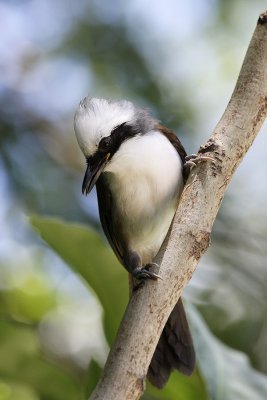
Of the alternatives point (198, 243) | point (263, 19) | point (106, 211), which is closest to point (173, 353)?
point (106, 211)

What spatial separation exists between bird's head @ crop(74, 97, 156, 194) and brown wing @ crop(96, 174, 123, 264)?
0.63ft

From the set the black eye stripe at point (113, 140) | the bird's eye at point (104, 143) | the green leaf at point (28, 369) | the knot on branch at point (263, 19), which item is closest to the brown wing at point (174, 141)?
the black eye stripe at point (113, 140)

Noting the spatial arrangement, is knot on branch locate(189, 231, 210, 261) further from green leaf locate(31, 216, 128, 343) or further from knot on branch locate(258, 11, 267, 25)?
green leaf locate(31, 216, 128, 343)

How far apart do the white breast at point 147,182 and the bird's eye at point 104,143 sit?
6cm

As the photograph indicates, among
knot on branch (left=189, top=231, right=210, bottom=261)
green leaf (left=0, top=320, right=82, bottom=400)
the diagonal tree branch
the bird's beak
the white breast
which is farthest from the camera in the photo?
the white breast

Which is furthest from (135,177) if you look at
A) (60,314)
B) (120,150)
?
(60,314)

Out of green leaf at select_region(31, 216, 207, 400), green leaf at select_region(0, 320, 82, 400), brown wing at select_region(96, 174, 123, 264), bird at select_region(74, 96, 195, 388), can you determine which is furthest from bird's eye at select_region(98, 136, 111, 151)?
green leaf at select_region(0, 320, 82, 400)

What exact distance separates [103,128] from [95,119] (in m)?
0.05

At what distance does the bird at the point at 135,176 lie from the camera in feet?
10.2

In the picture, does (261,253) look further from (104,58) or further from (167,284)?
(167,284)

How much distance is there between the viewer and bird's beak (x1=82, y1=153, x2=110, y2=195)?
9.57 feet

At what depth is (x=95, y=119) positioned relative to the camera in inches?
124

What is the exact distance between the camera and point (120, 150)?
322 cm

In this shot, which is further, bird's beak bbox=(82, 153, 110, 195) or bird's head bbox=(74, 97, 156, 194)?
bird's head bbox=(74, 97, 156, 194)
